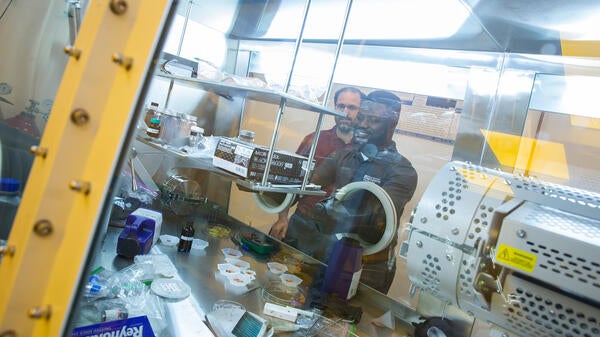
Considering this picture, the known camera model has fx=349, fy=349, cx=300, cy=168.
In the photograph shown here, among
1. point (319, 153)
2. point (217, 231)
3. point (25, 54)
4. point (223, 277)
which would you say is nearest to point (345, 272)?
point (223, 277)

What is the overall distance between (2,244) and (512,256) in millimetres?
1103

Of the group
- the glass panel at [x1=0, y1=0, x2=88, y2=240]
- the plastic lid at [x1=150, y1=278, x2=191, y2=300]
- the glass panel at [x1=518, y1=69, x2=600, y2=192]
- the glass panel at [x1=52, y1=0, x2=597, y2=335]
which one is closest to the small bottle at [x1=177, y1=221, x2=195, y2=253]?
the glass panel at [x1=52, y1=0, x2=597, y2=335]

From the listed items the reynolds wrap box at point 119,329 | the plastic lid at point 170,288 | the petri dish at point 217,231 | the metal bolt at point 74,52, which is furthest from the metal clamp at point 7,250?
the petri dish at point 217,231

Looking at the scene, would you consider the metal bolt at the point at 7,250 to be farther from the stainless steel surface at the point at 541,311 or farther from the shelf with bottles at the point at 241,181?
the stainless steel surface at the point at 541,311

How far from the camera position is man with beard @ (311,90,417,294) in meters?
2.14

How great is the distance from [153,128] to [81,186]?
1665 mm

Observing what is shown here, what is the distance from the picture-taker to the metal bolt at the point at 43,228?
451 mm

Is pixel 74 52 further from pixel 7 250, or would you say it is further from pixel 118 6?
pixel 7 250

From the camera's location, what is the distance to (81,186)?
1.47 ft

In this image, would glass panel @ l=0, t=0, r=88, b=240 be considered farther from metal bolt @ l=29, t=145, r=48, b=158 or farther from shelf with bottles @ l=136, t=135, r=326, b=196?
metal bolt @ l=29, t=145, r=48, b=158

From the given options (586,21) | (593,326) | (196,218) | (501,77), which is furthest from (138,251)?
(586,21)

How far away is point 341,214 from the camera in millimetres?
2436

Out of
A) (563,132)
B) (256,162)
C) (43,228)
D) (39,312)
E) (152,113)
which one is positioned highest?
(563,132)

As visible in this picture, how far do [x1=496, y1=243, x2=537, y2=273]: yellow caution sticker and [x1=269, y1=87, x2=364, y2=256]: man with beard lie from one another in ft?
5.02
